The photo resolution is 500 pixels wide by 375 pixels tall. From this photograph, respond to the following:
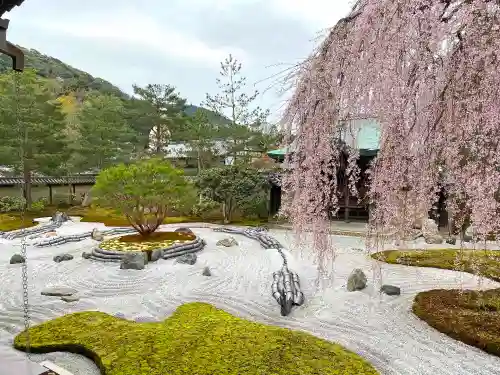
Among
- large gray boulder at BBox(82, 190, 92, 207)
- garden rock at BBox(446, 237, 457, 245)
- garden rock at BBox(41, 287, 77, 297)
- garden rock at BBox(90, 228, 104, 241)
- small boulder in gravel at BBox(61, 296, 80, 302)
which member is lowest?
small boulder in gravel at BBox(61, 296, 80, 302)

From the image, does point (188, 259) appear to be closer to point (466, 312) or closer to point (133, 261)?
point (133, 261)

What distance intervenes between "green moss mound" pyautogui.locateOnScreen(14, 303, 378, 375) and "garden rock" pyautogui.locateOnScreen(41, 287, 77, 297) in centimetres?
179

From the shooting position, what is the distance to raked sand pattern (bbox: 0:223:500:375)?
5.48 metres

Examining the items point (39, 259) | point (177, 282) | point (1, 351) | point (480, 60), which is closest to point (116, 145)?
point (39, 259)

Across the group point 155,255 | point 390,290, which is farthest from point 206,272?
point 390,290

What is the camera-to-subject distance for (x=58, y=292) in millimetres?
8227

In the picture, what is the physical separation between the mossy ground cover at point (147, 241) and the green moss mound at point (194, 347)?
229 inches

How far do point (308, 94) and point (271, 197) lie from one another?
16.6 m

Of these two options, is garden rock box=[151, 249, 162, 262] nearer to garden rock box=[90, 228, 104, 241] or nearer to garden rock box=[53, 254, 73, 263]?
garden rock box=[53, 254, 73, 263]

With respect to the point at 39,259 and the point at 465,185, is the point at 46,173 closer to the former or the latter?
the point at 39,259

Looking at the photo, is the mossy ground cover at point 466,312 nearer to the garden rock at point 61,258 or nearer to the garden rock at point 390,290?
the garden rock at point 390,290

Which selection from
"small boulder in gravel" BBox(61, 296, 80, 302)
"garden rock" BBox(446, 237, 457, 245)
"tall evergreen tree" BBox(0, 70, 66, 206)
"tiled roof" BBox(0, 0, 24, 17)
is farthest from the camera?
"tall evergreen tree" BBox(0, 70, 66, 206)

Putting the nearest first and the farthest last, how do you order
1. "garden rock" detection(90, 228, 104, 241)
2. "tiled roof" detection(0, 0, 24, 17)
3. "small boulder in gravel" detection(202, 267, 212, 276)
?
"tiled roof" detection(0, 0, 24, 17)
"small boulder in gravel" detection(202, 267, 212, 276)
"garden rock" detection(90, 228, 104, 241)

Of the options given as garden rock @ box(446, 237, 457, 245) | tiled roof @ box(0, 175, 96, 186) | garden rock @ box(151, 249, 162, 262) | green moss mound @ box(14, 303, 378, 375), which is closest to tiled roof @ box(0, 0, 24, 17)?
green moss mound @ box(14, 303, 378, 375)
